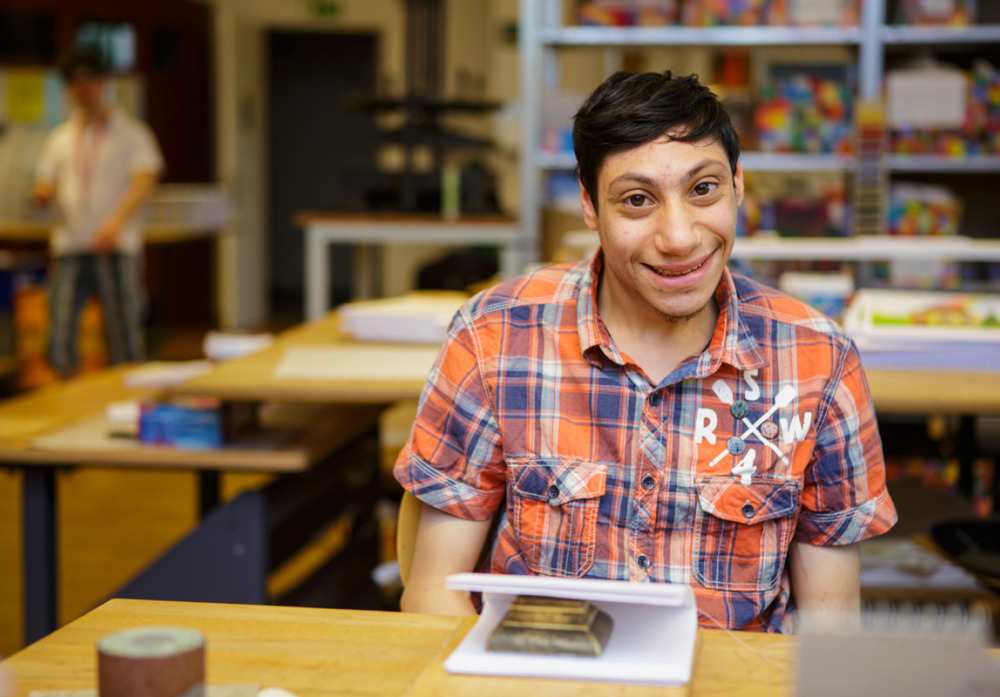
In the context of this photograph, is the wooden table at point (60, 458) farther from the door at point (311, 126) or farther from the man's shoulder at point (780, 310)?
the door at point (311, 126)

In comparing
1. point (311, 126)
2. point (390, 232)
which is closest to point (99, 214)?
→ point (390, 232)

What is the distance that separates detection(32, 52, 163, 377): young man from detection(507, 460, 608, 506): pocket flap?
4.03 meters

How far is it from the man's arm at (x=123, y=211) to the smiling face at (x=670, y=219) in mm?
4042

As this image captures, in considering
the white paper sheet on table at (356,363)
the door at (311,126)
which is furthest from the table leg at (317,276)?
the door at (311,126)

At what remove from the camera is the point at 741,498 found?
1.23 meters

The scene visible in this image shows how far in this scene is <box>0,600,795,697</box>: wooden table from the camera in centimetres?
86

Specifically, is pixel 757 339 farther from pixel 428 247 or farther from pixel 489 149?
A: pixel 428 247

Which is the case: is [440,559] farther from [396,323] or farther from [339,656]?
[396,323]

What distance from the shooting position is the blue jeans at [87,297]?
15.9 feet

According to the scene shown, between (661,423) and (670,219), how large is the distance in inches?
8.8

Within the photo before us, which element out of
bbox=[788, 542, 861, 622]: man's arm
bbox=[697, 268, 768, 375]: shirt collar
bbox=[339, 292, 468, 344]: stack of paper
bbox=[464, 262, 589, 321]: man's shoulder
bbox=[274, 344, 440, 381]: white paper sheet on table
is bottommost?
bbox=[788, 542, 861, 622]: man's arm

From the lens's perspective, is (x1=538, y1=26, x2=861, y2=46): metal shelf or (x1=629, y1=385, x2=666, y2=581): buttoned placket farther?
(x1=538, y1=26, x2=861, y2=46): metal shelf

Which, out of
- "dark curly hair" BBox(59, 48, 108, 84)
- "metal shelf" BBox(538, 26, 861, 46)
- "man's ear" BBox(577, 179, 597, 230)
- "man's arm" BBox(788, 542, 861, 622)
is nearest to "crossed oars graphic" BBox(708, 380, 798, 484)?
"man's arm" BBox(788, 542, 861, 622)

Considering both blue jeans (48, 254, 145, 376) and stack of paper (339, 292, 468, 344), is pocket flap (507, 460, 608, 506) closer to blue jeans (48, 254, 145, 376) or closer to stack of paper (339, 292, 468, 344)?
stack of paper (339, 292, 468, 344)
